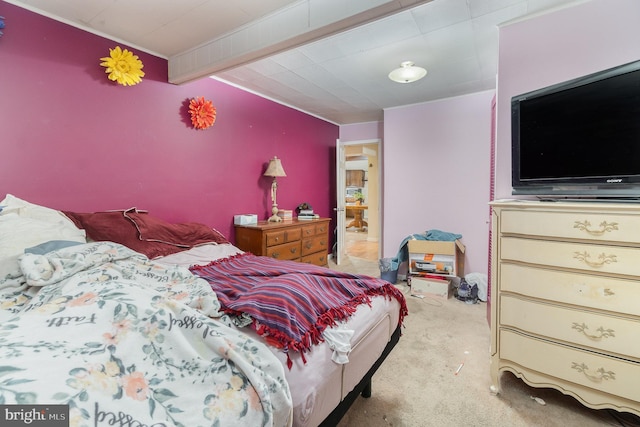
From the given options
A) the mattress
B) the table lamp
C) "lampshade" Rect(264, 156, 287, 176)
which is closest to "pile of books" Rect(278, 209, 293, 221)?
the table lamp

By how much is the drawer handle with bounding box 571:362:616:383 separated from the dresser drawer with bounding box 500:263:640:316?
0.31 meters

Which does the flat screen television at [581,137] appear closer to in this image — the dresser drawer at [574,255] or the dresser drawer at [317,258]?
the dresser drawer at [574,255]

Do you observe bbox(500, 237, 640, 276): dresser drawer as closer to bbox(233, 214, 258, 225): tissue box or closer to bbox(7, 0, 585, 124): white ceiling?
bbox(7, 0, 585, 124): white ceiling

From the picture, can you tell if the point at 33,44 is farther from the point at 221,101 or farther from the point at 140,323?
the point at 140,323

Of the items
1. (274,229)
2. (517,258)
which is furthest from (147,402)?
(274,229)

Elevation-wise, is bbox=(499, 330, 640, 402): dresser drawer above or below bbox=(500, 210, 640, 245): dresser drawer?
below

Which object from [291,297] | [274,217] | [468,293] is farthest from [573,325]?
[274,217]

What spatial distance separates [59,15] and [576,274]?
3.62 metres

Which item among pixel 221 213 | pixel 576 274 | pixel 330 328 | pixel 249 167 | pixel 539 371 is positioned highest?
pixel 249 167

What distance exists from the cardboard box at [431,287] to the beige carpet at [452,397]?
90 centimetres

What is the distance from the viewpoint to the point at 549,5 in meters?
1.90

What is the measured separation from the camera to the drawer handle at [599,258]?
4.60 feet

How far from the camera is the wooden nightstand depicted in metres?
3.11

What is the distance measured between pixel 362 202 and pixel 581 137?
8598 mm
